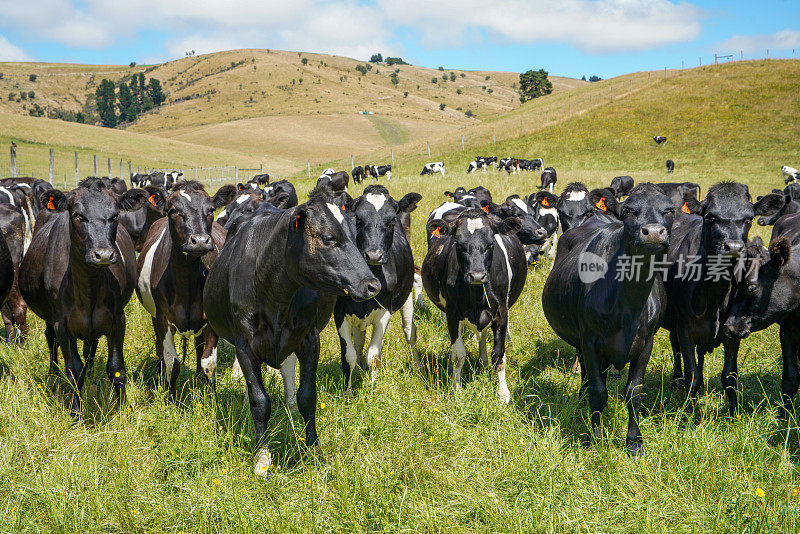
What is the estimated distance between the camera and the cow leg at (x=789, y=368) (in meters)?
5.04

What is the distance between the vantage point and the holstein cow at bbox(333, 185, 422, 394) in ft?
19.1

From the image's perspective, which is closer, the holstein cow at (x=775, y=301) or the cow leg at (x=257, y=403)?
the cow leg at (x=257, y=403)

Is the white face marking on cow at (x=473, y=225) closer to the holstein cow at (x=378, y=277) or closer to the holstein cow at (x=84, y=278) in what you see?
the holstein cow at (x=378, y=277)

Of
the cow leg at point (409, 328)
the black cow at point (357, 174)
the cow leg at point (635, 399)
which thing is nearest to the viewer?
the cow leg at point (635, 399)

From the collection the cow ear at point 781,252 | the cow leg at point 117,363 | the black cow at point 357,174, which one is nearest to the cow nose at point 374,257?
the cow leg at point 117,363

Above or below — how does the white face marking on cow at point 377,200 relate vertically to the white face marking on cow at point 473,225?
above

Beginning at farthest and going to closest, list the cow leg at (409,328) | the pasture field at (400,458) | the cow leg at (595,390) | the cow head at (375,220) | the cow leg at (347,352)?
the cow leg at (409,328) < the cow leg at (347,352) < the cow head at (375,220) < the cow leg at (595,390) < the pasture field at (400,458)

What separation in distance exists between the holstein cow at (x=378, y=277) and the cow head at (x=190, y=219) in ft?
4.79

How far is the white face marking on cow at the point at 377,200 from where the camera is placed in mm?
5988

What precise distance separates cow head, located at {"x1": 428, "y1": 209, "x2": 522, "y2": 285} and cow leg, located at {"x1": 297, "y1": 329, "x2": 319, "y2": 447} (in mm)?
1815

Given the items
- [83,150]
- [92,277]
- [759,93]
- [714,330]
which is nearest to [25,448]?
[92,277]

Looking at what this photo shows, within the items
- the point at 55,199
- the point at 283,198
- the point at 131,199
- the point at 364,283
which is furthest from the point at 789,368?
the point at 55,199

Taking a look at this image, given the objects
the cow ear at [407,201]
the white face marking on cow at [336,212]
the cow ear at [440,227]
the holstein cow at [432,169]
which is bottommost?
the cow ear at [440,227]

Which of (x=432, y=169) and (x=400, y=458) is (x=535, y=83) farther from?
(x=400, y=458)
